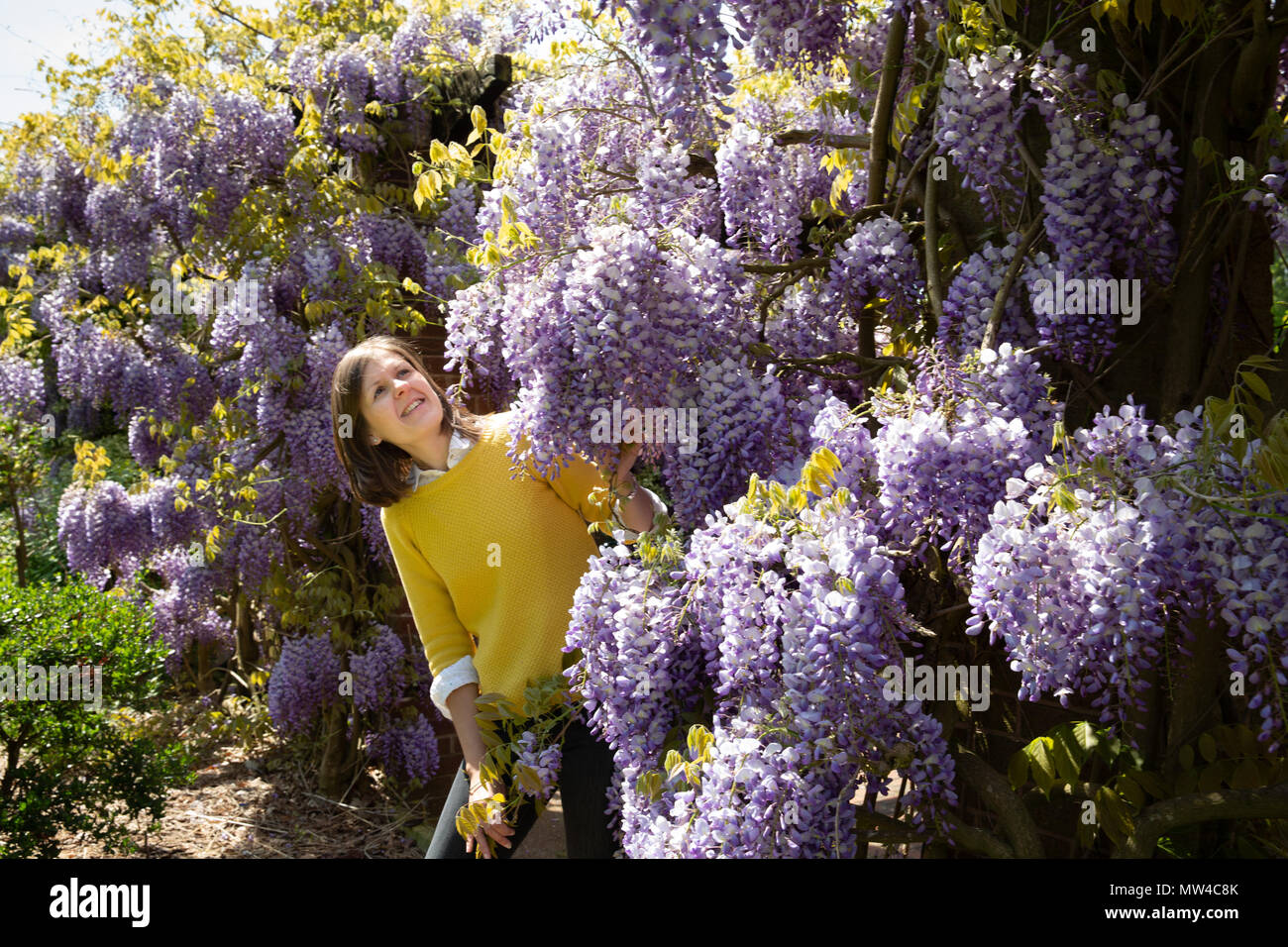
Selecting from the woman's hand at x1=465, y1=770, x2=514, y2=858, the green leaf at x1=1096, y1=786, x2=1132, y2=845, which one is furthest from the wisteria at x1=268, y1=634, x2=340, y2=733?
the green leaf at x1=1096, y1=786, x2=1132, y2=845

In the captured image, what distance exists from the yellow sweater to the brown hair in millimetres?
46

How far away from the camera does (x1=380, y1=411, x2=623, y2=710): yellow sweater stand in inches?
88.5

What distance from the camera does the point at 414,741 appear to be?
4.59 meters

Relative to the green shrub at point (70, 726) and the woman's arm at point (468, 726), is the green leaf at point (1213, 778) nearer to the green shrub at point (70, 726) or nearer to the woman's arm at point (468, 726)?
the woman's arm at point (468, 726)

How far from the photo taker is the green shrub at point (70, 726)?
3.58 m

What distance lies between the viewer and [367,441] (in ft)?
7.91

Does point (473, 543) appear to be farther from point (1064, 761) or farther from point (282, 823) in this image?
point (282, 823)

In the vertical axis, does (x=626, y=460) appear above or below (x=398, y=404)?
below

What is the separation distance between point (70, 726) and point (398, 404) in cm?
229

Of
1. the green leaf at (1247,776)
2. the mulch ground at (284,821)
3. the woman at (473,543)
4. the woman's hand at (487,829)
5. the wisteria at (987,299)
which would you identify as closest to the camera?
the green leaf at (1247,776)

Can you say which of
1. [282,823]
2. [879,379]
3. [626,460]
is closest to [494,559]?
[626,460]

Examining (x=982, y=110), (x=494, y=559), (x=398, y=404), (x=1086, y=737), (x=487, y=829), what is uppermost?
(x=982, y=110)

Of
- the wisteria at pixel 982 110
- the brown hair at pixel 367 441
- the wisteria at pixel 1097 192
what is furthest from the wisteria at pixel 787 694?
the brown hair at pixel 367 441
